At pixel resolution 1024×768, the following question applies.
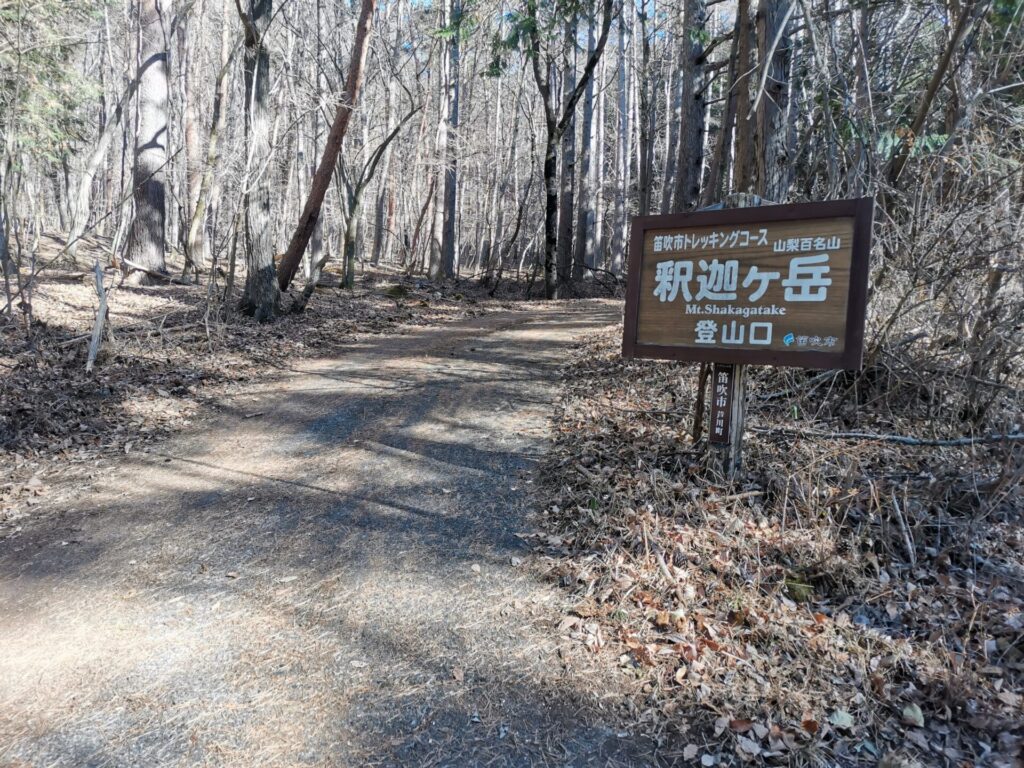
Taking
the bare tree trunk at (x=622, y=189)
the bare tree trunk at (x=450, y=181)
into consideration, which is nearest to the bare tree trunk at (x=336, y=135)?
the bare tree trunk at (x=450, y=181)

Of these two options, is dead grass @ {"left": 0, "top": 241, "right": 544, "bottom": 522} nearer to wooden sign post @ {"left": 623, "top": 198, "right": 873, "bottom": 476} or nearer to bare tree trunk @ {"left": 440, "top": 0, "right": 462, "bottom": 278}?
wooden sign post @ {"left": 623, "top": 198, "right": 873, "bottom": 476}

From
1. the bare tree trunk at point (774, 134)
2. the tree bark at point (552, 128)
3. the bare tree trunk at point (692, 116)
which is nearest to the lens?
the bare tree trunk at point (774, 134)

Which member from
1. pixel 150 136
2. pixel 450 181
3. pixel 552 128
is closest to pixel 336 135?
pixel 150 136

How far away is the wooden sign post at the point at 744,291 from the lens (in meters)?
3.93

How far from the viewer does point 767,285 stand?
424cm

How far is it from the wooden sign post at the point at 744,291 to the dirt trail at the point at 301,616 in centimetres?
172

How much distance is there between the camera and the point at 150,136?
1430cm

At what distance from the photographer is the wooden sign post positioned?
3934 mm

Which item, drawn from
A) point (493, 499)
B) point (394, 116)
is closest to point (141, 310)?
point (493, 499)

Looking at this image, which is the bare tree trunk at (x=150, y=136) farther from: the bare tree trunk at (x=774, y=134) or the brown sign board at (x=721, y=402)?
the brown sign board at (x=721, y=402)

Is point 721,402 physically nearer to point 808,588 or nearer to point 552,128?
point 808,588

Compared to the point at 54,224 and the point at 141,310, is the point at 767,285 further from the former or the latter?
the point at 54,224

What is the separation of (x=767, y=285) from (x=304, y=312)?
34.7 feet

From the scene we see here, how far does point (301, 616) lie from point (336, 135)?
34.1 feet
